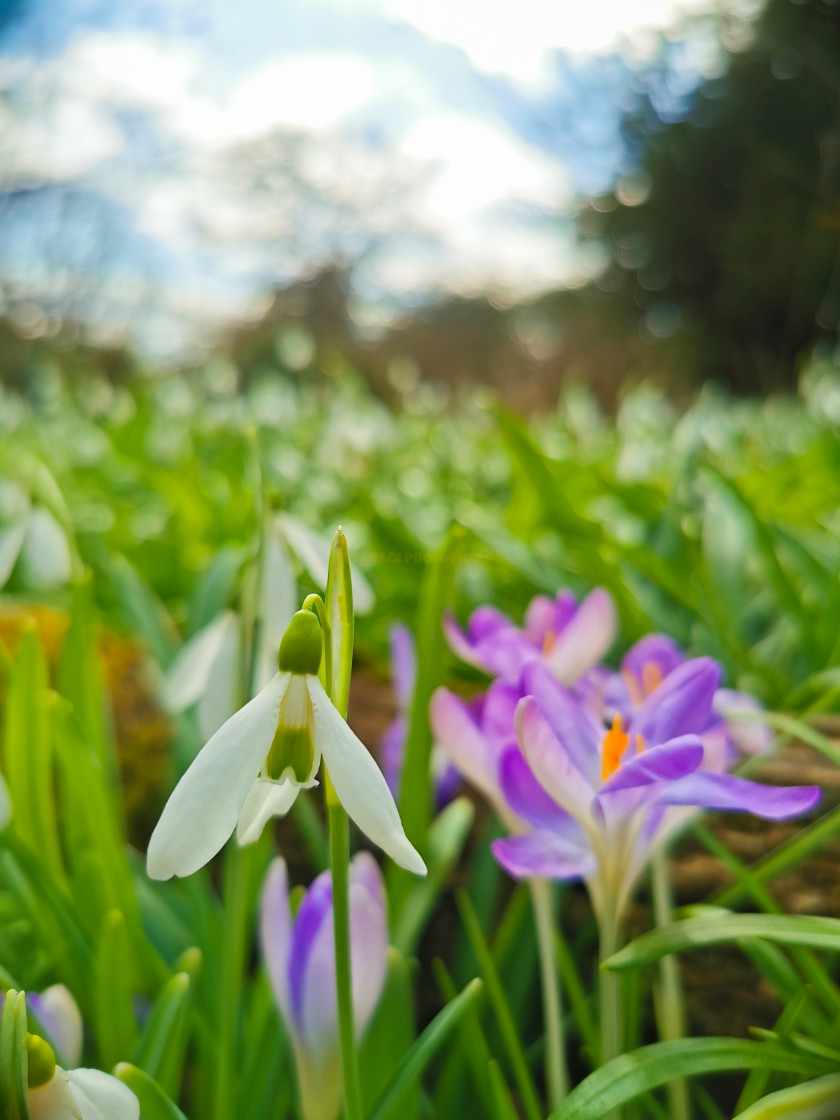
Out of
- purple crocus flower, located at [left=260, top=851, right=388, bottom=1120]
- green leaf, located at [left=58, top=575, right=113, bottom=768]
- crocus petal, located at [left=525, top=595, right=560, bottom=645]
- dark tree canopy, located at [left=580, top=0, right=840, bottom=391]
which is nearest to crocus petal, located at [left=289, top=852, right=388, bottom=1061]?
purple crocus flower, located at [left=260, top=851, right=388, bottom=1120]

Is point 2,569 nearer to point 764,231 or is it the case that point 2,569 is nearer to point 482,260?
point 764,231

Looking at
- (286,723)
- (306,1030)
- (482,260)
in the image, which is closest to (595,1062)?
(306,1030)

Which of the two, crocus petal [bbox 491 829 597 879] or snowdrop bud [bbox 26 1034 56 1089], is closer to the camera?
snowdrop bud [bbox 26 1034 56 1089]

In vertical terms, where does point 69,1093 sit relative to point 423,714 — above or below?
above

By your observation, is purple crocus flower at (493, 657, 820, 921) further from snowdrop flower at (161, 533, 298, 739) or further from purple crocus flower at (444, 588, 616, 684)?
snowdrop flower at (161, 533, 298, 739)

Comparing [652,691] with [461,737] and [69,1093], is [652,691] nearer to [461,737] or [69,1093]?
[461,737]

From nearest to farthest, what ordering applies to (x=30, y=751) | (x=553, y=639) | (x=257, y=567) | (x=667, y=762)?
(x=667, y=762) → (x=257, y=567) → (x=553, y=639) → (x=30, y=751)

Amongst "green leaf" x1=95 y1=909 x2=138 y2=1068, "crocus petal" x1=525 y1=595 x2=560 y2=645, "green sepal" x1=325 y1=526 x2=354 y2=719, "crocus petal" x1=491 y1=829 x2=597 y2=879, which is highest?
"green sepal" x1=325 y1=526 x2=354 y2=719

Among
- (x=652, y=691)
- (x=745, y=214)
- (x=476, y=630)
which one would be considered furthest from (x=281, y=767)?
(x=745, y=214)
